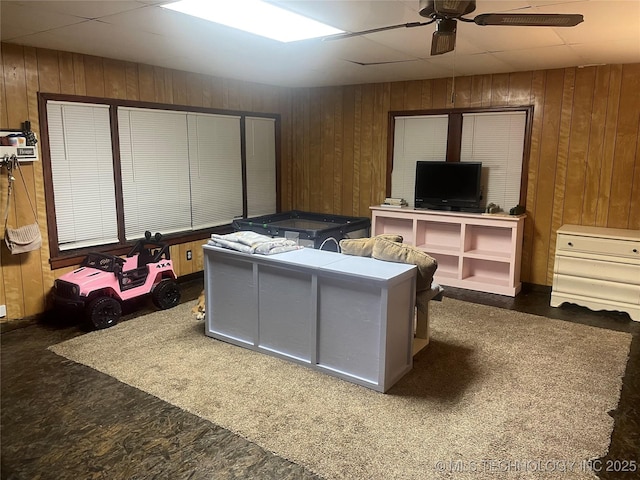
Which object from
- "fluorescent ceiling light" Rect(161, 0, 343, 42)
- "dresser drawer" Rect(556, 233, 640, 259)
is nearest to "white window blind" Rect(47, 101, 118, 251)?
"fluorescent ceiling light" Rect(161, 0, 343, 42)

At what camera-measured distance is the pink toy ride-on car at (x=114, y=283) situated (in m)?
4.21

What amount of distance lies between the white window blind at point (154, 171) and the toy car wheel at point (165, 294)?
80cm

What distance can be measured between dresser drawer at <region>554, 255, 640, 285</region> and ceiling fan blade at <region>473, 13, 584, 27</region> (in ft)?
9.51

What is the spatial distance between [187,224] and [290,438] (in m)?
3.73

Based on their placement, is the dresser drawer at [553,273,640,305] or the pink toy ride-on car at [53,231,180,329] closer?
the pink toy ride-on car at [53,231,180,329]

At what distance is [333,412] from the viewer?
2908 mm

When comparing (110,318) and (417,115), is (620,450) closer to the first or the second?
(110,318)

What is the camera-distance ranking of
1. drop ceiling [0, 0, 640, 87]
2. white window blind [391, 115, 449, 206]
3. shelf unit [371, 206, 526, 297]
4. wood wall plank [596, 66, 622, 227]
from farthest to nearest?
1. white window blind [391, 115, 449, 206]
2. shelf unit [371, 206, 526, 297]
3. wood wall plank [596, 66, 622, 227]
4. drop ceiling [0, 0, 640, 87]

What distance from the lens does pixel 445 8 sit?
2443 millimetres

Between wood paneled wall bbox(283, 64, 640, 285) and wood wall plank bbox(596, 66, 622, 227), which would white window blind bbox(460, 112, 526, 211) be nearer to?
wood paneled wall bbox(283, 64, 640, 285)

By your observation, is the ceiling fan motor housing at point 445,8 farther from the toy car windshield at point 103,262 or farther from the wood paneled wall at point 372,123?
the toy car windshield at point 103,262

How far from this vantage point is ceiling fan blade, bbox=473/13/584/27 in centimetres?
240

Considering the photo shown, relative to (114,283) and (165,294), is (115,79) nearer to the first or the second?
(114,283)

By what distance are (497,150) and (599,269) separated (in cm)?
176
